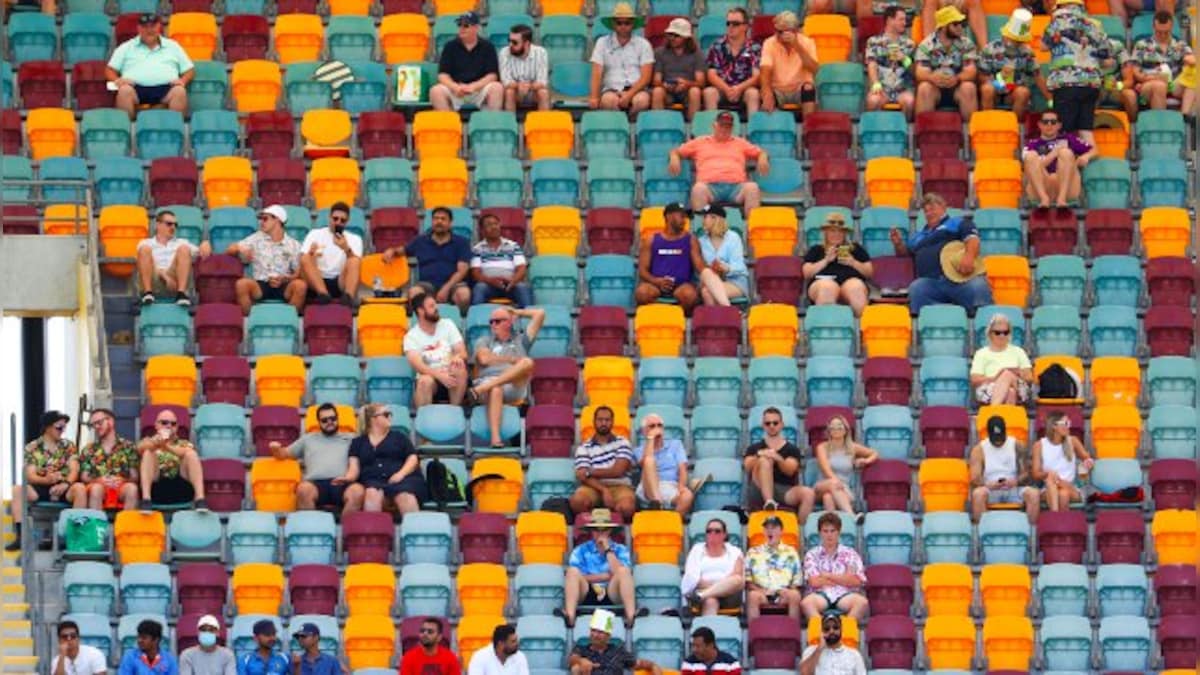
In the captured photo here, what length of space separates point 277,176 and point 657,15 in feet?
13.9

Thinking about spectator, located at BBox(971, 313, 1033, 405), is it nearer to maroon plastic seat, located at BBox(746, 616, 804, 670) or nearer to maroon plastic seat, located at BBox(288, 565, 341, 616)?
maroon plastic seat, located at BBox(746, 616, 804, 670)

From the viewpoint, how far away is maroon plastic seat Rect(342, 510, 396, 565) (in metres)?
19.5

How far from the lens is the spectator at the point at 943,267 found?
72.0 feet

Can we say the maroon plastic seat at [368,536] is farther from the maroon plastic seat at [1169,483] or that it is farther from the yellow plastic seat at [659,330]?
the maroon plastic seat at [1169,483]

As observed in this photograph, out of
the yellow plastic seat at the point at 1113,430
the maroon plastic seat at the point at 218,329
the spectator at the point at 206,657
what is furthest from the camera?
the maroon plastic seat at the point at 218,329

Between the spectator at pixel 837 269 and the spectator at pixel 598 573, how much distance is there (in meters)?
3.79

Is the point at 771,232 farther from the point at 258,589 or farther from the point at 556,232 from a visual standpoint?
the point at 258,589

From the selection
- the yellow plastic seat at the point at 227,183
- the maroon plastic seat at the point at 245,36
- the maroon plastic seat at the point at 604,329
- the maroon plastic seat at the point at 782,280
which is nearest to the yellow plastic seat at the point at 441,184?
the yellow plastic seat at the point at 227,183

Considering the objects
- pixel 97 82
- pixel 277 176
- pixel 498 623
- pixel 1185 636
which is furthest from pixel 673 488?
pixel 97 82

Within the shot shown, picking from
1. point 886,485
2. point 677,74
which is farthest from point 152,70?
point 886,485

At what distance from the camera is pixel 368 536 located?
769 inches

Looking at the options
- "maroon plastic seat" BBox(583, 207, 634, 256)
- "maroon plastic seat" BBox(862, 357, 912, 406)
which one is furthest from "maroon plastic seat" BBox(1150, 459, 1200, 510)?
"maroon plastic seat" BBox(583, 207, 634, 256)

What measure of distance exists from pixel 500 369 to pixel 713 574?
3027 mm

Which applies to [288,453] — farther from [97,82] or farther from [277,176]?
[97,82]
